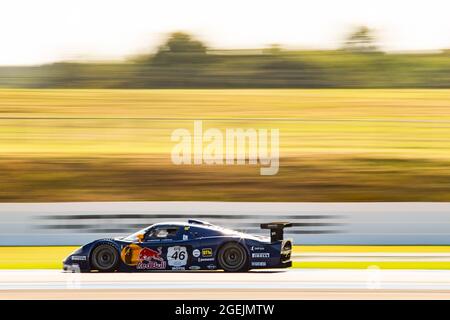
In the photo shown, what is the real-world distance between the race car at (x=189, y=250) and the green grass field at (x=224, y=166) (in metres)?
9.11

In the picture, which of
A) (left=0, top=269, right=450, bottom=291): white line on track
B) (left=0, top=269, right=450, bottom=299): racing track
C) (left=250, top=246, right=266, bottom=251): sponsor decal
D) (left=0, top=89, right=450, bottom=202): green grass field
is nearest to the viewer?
(left=0, top=269, right=450, bottom=299): racing track

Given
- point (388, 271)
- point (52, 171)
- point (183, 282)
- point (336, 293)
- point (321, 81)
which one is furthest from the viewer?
point (321, 81)

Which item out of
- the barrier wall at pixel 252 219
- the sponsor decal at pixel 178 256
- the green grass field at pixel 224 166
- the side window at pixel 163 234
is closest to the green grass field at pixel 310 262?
the barrier wall at pixel 252 219

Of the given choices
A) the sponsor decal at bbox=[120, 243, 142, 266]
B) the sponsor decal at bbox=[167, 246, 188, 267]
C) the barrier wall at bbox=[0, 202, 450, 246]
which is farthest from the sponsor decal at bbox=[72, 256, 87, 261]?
the barrier wall at bbox=[0, 202, 450, 246]

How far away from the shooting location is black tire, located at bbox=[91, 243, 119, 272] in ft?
35.4

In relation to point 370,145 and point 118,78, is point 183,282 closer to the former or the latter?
point 370,145

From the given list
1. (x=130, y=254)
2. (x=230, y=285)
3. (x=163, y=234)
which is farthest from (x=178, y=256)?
(x=230, y=285)

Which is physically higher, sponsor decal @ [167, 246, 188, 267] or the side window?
the side window

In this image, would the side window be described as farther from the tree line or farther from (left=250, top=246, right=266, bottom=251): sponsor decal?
the tree line

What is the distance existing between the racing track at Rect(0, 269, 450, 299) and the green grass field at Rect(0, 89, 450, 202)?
8921 millimetres

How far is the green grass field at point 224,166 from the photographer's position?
2028 cm

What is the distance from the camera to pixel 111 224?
1512 cm

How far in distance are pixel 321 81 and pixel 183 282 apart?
22983mm
